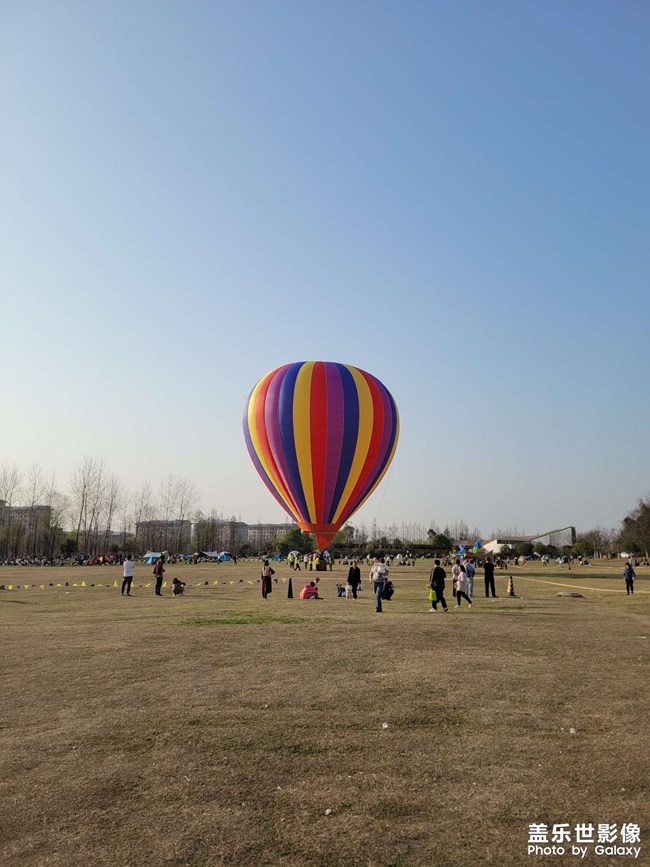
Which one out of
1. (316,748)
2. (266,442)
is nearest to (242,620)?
(316,748)

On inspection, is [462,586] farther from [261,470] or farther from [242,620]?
[261,470]

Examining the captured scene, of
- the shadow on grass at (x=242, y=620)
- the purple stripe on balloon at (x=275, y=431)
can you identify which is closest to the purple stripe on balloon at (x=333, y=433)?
the purple stripe on balloon at (x=275, y=431)

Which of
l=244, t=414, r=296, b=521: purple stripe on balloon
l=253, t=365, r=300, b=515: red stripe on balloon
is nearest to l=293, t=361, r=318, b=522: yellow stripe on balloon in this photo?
l=253, t=365, r=300, b=515: red stripe on balloon

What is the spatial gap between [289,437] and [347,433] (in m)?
4.29

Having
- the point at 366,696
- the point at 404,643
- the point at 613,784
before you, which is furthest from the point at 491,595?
the point at 613,784

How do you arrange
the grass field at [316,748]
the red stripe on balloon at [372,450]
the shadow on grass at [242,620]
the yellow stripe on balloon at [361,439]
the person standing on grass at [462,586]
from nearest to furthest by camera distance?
1. the grass field at [316,748]
2. the shadow on grass at [242,620]
3. the person standing on grass at [462,586]
4. the yellow stripe on balloon at [361,439]
5. the red stripe on balloon at [372,450]

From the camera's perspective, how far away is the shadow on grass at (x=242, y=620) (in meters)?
18.0

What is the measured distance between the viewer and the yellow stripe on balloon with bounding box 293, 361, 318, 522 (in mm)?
44938

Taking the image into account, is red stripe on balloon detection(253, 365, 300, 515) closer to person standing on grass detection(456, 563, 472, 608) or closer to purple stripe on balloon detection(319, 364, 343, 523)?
purple stripe on balloon detection(319, 364, 343, 523)

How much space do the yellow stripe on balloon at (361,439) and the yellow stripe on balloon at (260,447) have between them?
14.9ft

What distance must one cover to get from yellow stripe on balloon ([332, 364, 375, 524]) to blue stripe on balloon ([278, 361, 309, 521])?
10.7ft

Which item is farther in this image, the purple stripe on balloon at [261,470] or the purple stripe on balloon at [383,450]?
the purple stripe on balloon at [261,470]

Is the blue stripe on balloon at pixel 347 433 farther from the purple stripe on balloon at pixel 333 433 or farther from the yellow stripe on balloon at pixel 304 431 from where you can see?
the yellow stripe on balloon at pixel 304 431

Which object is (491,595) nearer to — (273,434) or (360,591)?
(360,591)
